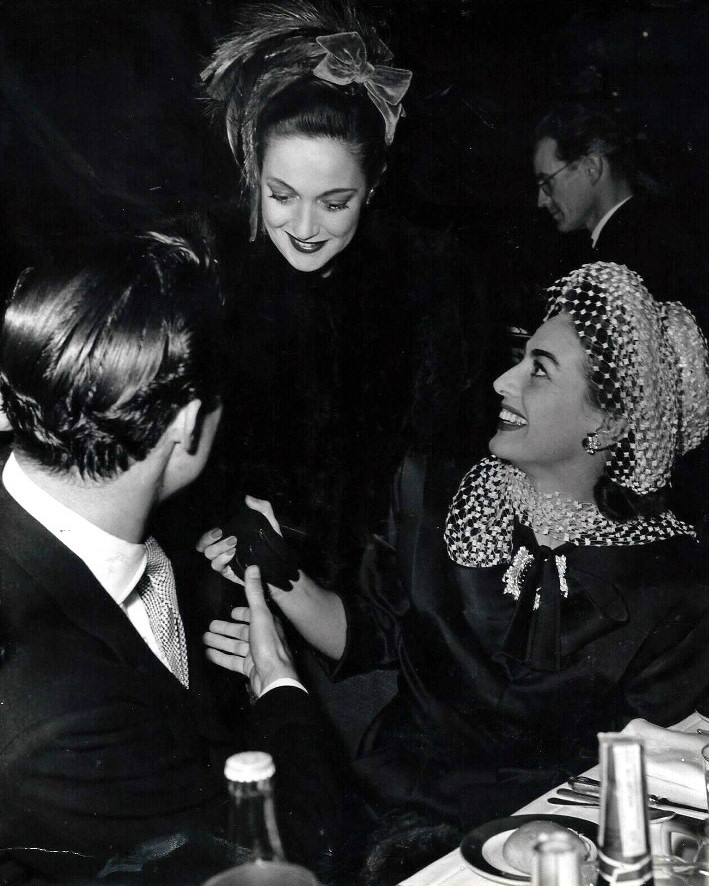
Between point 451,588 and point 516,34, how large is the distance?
1.04 metres

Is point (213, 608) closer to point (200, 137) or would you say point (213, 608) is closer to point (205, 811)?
point (205, 811)

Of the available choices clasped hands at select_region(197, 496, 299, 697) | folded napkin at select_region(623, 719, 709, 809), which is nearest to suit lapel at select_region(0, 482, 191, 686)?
clasped hands at select_region(197, 496, 299, 697)

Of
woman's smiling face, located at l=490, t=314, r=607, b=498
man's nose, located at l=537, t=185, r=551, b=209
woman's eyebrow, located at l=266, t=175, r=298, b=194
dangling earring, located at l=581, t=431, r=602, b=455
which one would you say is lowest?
dangling earring, located at l=581, t=431, r=602, b=455

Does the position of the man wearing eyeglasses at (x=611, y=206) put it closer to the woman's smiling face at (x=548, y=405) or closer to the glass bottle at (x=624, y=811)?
the woman's smiling face at (x=548, y=405)

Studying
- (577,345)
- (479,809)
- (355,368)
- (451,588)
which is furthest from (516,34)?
(479,809)

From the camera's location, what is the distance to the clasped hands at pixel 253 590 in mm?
1549

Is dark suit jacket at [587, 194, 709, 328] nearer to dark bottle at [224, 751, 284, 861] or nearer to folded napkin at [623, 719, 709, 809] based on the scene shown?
folded napkin at [623, 719, 709, 809]

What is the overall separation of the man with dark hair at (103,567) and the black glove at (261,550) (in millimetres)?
120

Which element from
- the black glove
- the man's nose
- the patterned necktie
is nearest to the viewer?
the patterned necktie

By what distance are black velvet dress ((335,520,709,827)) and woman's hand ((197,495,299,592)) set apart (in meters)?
0.20

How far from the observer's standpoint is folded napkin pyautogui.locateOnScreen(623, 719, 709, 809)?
70.9 inches

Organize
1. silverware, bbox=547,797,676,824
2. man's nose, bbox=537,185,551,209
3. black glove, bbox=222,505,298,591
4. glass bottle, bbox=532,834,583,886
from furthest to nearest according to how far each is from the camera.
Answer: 1. man's nose, bbox=537,185,551,209
2. silverware, bbox=547,797,676,824
3. black glove, bbox=222,505,298,591
4. glass bottle, bbox=532,834,583,886

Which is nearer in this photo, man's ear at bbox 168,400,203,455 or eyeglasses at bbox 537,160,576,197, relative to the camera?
man's ear at bbox 168,400,203,455

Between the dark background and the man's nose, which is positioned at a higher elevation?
the dark background
